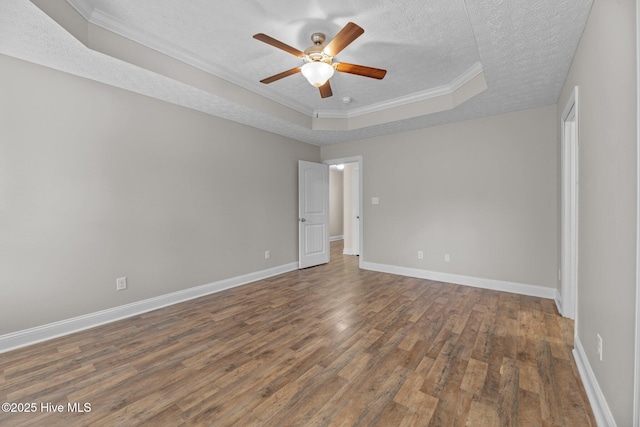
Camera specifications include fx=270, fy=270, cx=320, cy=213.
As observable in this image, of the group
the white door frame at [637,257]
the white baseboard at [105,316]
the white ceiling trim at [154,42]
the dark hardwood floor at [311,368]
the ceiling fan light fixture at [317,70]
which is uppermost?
the white ceiling trim at [154,42]

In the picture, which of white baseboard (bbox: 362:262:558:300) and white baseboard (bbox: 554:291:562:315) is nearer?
white baseboard (bbox: 554:291:562:315)

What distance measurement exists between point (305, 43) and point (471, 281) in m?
3.90

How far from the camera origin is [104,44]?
2346mm

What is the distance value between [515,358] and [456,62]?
2963 millimetres

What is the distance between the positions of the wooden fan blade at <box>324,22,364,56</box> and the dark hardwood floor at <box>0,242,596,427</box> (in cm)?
248

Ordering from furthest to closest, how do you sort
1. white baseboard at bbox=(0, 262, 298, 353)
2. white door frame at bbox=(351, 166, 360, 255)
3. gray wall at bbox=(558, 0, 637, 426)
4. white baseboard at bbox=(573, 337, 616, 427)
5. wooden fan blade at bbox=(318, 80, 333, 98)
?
white door frame at bbox=(351, 166, 360, 255) → wooden fan blade at bbox=(318, 80, 333, 98) → white baseboard at bbox=(0, 262, 298, 353) → white baseboard at bbox=(573, 337, 616, 427) → gray wall at bbox=(558, 0, 637, 426)

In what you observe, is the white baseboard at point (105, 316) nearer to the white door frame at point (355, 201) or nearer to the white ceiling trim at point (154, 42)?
the white ceiling trim at point (154, 42)

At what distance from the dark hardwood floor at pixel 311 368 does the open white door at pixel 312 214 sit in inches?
81.8

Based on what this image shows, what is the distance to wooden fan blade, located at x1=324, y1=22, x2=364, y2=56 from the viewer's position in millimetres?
1928

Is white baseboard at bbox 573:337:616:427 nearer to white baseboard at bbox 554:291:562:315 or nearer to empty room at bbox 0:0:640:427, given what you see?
empty room at bbox 0:0:640:427

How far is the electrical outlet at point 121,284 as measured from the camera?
2959mm

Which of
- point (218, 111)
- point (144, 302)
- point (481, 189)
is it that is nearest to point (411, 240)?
point (481, 189)

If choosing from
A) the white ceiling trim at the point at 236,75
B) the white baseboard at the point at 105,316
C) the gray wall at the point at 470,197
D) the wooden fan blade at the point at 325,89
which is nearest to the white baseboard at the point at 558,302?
the gray wall at the point at 470,197

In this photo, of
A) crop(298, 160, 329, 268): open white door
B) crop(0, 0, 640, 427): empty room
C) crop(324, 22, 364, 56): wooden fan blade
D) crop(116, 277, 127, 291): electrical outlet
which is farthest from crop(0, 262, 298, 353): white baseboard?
crop(324, 22, 364, 56): wooden fan blade
